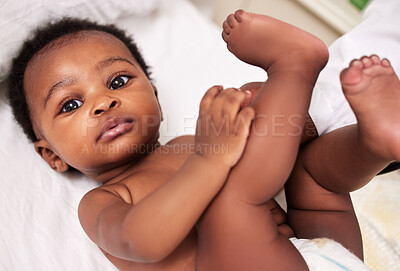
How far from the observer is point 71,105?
2.80 ft

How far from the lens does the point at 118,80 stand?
89 centimetres

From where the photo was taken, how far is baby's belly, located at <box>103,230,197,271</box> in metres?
0.75

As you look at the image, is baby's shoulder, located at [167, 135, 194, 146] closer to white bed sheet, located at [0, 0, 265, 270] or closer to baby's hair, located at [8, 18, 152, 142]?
white bed sheet, located at [0, 0, 265, 270]

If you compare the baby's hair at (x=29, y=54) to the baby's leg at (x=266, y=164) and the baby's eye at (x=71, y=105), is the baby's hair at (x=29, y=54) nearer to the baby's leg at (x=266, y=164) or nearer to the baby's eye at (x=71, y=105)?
the baby's eye at (x=71, y=105)

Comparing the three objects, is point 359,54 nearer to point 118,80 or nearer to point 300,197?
point 300,197

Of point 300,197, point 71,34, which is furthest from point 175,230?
point 71,34

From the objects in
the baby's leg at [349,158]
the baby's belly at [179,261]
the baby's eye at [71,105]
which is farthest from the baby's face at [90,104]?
the baby's leg at [349,158]

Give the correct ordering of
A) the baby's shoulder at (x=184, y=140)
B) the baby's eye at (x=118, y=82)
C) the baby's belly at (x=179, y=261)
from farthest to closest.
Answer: the baby's shoulder at (x=184, y=140), the baby's eye at (x=118, y=82), the baby's belly at (x=179, y=261)

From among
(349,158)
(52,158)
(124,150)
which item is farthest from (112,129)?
(349,158)

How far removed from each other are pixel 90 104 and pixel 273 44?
1.33ft

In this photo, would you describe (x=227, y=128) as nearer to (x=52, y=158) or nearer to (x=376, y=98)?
(x=376, y=98)

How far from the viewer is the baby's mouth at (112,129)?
→ 804mm

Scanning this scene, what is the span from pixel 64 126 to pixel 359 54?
81 cm

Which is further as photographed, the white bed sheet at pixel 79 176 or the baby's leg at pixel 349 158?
the white bed sheet at pixel 79 176
